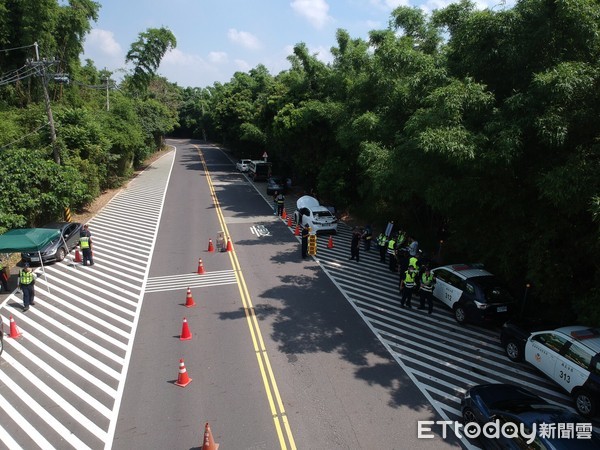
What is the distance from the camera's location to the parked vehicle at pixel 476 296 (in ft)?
39.9

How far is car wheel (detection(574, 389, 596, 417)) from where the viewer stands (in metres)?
8.52

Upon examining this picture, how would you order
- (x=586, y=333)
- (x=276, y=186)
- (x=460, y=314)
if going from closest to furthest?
1. (x=586, y=333)
2. (x=460, y=314)
3. (x=276, y=186)

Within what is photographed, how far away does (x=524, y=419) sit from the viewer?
724cm

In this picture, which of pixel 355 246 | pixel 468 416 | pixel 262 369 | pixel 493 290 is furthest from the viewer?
pixel 355 246

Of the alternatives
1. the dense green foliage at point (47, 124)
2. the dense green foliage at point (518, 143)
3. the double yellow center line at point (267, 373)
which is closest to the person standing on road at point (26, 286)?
the dense green foliage at point (47, 124)

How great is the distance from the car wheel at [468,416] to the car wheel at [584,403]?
98.5 inches

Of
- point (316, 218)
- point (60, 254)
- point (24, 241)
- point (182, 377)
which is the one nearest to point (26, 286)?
point (24, 241)

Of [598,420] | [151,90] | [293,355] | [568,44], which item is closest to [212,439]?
[293,355]

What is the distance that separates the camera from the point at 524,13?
423 inches

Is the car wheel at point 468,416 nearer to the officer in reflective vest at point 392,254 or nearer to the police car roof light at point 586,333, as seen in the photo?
the police car roof light at point 586,333

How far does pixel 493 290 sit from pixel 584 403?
4.09m

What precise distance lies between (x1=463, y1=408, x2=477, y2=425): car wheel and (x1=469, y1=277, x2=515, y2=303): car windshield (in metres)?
4.53

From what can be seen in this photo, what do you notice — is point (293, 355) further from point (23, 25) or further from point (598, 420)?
point (23, 25)

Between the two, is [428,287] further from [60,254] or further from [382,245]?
[60,254]
